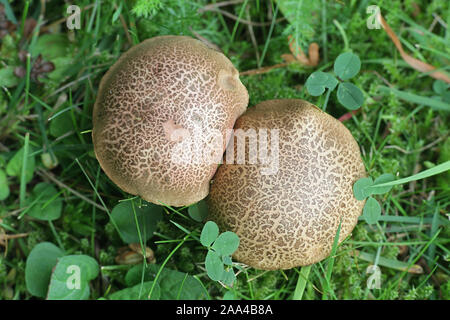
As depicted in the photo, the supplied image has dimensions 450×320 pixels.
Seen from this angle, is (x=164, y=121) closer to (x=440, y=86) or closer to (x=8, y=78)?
(x=8, y=78)

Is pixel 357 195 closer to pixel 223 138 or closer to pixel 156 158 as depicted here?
pixel 223 138

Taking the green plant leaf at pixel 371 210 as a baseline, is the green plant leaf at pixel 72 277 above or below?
below

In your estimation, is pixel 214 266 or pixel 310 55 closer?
pixel 214 266

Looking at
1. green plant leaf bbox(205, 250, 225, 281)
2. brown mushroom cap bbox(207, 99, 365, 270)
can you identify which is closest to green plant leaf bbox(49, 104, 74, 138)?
brown mushroom cap bbox(207, 99, 365, 270)

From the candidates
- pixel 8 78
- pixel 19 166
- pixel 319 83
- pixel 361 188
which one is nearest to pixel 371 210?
pixel 361 188

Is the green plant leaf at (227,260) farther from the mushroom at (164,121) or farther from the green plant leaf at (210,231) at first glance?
the mushroom at (164,121)

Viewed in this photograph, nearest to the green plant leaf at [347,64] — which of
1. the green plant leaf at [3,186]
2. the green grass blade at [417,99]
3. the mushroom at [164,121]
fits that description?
the green grass blade at [417,99]

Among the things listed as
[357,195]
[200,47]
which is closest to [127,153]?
[200,47]
